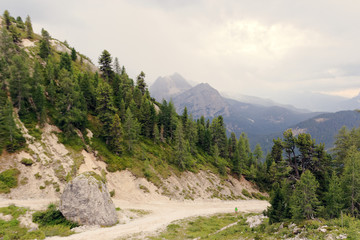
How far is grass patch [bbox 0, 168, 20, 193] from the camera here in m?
32.3

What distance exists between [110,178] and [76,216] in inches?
714

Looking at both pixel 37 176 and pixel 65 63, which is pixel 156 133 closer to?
pixel 37 176

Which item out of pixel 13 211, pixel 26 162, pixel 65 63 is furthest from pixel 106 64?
pixel 13 211

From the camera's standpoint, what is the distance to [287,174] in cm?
2802

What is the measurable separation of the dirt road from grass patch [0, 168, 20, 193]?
2745 mm

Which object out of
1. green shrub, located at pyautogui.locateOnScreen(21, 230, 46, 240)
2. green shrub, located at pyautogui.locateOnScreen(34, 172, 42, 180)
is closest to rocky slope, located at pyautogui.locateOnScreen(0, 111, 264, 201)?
green shrub, located at pyautogui.locateOnScreen(34, 172, 42, 180)

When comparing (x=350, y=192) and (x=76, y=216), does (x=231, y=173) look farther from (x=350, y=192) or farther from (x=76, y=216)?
(x=76, y=216)

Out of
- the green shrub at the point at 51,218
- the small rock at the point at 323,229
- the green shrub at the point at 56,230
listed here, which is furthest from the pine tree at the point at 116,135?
the small rock at the point at 323,229

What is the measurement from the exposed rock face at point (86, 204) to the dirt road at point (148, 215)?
1789mm

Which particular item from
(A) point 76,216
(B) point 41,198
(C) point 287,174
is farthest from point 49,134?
(C) point 287,174

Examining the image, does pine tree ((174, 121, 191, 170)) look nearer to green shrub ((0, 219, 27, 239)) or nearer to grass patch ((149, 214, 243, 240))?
grass patch ((149, 214, 243, 240))

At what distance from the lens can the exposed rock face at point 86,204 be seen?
29.0 metres

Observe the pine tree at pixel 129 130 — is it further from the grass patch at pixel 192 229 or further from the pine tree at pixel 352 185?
the pine tree at pixel 352 185

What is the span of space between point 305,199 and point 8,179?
169 feet
